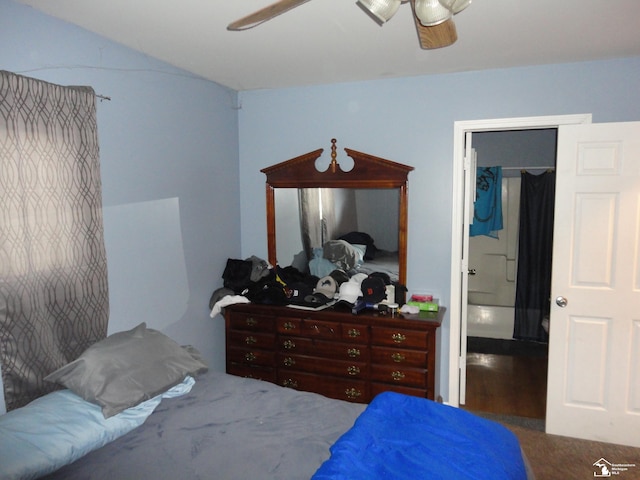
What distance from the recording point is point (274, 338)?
3.39m

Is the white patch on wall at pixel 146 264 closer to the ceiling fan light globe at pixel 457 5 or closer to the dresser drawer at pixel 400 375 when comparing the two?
the dresser drawer at pixel 400 375

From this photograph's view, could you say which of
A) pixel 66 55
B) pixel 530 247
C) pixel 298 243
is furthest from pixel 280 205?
pixel 530 247

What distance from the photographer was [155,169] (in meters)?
2.93

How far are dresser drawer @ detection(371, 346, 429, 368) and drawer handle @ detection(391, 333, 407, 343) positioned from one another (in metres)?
0.06

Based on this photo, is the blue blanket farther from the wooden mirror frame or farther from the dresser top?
the wooden mirror frame

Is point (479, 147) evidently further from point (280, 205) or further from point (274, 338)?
point (274, 338)

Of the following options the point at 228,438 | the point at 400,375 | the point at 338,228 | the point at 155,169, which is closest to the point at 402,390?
the point at 400,375

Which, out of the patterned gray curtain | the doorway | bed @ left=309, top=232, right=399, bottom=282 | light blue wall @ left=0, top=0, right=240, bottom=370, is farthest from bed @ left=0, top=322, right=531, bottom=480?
the doorway

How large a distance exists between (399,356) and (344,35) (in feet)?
6.76

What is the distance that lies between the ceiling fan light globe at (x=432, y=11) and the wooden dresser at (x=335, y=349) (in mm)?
1956

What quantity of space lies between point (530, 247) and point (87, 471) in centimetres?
452

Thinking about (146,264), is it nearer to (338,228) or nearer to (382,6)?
(338,228)

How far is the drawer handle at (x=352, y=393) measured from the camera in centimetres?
319

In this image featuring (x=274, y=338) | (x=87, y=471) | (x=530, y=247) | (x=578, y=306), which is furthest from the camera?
(x=530, y=247)
